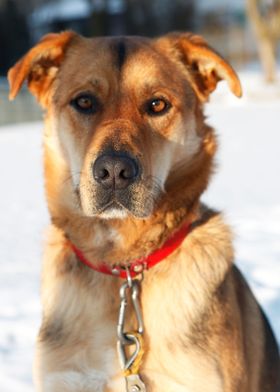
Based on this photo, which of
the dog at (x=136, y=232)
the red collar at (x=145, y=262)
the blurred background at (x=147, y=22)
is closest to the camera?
the dog at (x=136, y=232)

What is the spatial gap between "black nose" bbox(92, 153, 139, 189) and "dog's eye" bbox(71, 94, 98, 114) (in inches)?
18.4

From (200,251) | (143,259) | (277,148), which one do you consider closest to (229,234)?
(200,251)

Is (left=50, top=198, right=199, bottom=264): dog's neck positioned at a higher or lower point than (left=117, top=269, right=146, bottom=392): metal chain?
higher

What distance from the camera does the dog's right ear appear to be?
2.94 metres

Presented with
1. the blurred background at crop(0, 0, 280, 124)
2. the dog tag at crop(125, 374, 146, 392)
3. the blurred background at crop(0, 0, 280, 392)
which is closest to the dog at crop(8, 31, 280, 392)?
the dog tag at crop(125, 374, 146, 392)

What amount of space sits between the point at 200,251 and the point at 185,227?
0.47 ft

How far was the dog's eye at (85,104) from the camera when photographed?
2900 millimetres

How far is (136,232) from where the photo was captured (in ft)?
9.37

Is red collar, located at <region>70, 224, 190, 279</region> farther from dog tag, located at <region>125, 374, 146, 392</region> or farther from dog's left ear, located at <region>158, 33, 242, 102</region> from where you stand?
dog's left ear, located at <region>158, 33, 242, 102</region>

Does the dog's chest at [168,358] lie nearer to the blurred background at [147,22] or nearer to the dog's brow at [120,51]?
the dog's brow at [120,51]

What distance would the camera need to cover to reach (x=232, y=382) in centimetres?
263

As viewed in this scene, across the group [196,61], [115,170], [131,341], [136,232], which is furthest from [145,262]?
[196,61]

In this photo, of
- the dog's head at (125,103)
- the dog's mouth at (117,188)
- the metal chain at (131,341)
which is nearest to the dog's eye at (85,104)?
the dog's head at (125,103)

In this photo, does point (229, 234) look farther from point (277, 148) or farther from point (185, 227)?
point (277, 148)
